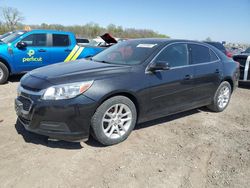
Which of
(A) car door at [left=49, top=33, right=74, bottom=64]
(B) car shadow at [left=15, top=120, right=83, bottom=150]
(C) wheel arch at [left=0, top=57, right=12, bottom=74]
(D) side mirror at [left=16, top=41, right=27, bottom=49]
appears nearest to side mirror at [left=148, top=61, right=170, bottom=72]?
(B) car shadow at [left=15, top=120, right=83, bottom=150]

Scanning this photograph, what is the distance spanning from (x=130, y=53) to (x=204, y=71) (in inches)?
60.1

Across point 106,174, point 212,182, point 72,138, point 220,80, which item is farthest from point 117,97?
point 220,80

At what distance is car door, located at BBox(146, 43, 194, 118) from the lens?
4348 mm

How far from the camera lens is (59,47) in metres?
9.17

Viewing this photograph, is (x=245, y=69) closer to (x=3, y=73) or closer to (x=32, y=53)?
(x=32, y=53)

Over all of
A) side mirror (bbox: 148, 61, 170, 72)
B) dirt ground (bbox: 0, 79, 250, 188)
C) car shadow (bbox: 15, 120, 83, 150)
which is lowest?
dirt ground (bbox: 0, 79, 250, 188)

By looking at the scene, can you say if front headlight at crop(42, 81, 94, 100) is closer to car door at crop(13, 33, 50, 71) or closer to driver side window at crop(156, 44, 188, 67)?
driver side window at crop(156, 44, 188, 67)

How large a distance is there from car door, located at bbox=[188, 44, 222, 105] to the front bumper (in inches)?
91.8

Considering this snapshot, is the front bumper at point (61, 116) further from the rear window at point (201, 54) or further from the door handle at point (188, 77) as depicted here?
the rear window at point (201, 54)

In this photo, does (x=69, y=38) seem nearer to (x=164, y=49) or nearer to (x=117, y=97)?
(x=164, y=49)

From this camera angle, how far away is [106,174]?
10.7 ft

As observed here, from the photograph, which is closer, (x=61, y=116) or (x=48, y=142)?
(x=61, y=116)

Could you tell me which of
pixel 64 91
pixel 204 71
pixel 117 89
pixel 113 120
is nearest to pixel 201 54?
pixel 204 71

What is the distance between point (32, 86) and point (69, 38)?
19.8 feet
